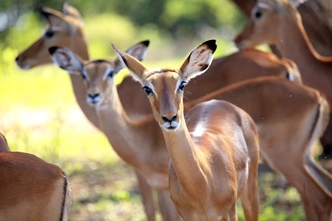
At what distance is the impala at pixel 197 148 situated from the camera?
4387mm

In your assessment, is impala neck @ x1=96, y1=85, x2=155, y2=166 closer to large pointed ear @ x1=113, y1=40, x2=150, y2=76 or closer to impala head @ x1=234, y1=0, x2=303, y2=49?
large pointed ear @ x1=113, y1=40, x2=150, y2=76

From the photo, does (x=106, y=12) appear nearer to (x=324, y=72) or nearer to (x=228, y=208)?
(x=324, y=72)

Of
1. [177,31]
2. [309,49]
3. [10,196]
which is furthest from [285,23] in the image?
[177,31]

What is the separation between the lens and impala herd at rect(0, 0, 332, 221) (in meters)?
4.39

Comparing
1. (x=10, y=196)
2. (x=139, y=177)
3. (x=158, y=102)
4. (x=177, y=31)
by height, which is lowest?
(x=177, y=31)

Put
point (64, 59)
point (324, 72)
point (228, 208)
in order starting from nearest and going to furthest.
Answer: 1. point (228, 208)
2. point (64, 59)
3. point (324, 72)

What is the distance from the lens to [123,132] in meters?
6.21

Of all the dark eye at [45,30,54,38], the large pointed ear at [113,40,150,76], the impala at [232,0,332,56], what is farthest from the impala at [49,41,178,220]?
the impala at [232,0,332,56]

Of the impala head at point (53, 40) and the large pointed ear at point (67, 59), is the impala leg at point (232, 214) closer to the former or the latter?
the large pointed ear at point (67, 59)

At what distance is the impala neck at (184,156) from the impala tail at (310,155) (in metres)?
2.07

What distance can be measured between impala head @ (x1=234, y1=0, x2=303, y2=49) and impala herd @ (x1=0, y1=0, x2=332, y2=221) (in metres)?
0.01

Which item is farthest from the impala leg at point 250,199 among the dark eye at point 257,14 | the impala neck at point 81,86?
the dark eye at point 257,14

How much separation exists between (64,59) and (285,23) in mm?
2513

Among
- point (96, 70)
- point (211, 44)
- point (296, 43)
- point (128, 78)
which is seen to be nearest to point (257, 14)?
point (296, 43)
